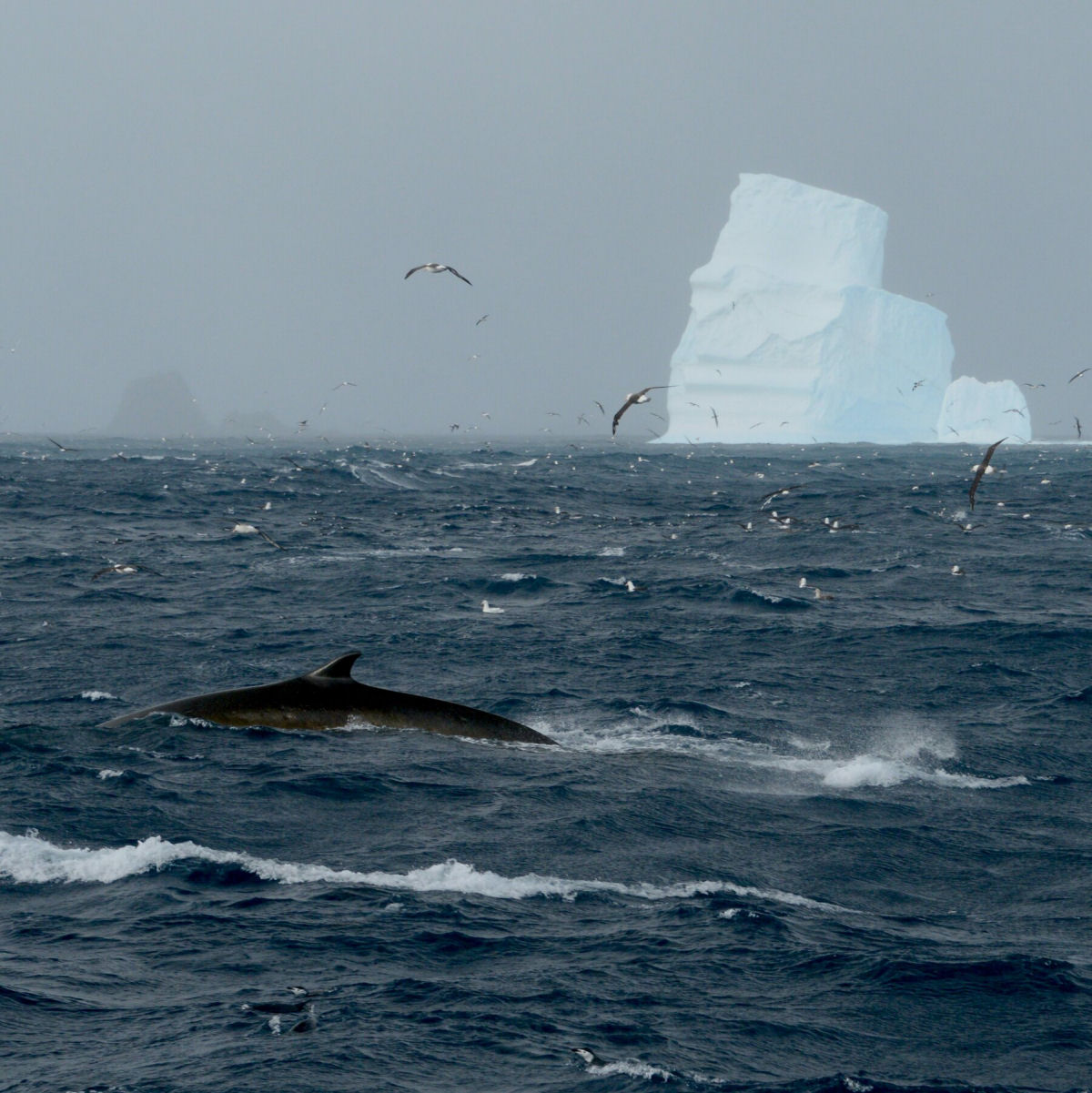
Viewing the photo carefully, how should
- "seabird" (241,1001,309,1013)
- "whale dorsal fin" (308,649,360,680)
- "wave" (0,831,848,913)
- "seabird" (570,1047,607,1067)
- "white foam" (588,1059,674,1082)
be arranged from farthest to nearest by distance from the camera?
"whale dorsal fin" (308,649,360,680) → "wave" (0,831,848,913) → "seabird" (241,1001,309,1013) → "seabird" (570,1047,607,1067) → "white foam" (588,1059,674,1082)

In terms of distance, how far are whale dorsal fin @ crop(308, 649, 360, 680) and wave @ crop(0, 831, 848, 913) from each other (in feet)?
10.6

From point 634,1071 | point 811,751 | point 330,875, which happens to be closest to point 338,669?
point 330,875

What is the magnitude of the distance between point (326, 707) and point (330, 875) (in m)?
4.24

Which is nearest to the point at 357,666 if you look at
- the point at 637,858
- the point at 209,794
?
the point at 209,794

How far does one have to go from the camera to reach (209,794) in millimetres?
14352

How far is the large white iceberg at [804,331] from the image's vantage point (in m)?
122

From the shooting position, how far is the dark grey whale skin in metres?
15.9

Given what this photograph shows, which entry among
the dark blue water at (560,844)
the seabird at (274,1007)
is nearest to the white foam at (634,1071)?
the dark blue water at (560,844)

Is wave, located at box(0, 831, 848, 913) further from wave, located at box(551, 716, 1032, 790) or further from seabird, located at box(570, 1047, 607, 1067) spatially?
wave, located at box(551, 716, 1032, 790)

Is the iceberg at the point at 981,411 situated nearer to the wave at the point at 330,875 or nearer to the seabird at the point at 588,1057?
the wave at the point at 330,875

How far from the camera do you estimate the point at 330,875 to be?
39.4 ft

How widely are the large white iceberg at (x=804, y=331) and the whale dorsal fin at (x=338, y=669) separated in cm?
10951

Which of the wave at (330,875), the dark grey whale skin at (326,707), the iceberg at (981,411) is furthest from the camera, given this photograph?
the iceberg at (981,411)

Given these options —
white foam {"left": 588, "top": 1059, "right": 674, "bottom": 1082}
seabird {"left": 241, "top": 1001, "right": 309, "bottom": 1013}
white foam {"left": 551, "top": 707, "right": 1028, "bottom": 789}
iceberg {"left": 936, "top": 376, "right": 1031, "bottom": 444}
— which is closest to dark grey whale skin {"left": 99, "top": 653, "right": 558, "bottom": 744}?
white foam {"left": 551, "top": 707, "right": 1028, "bottom": 789}
